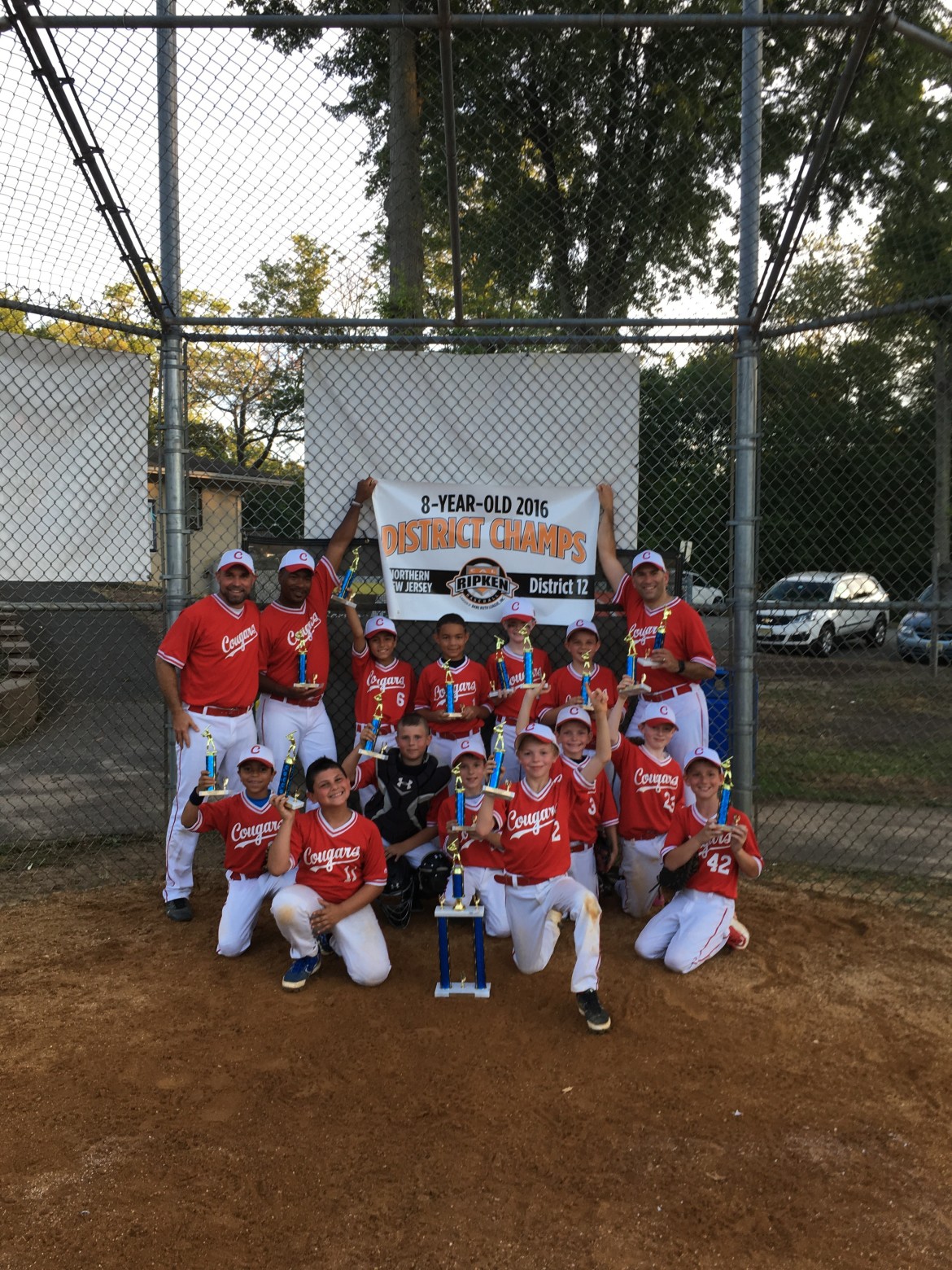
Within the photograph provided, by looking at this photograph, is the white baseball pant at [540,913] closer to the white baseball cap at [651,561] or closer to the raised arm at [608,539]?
the white baseball cap at [651,561]

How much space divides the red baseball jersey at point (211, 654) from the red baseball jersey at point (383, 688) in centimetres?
77

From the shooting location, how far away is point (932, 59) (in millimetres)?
8633

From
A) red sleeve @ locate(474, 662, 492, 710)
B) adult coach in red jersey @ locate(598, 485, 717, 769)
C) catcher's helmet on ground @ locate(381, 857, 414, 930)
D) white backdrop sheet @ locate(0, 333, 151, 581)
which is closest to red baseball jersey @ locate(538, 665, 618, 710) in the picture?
adult coach in red jersey @ locate(598, 485, 717, 769)

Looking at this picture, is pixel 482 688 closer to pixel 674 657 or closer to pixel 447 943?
pixel 674 657

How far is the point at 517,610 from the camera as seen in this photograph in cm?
596

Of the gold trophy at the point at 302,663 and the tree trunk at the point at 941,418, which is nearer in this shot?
the gold trophy at the point at 302,663

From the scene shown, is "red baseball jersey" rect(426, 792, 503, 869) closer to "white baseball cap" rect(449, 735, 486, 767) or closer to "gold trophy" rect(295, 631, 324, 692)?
"white baseball cap" rect(449, 735, 486, 767)

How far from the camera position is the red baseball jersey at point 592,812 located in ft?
16.9

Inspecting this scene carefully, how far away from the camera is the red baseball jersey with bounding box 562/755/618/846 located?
203 inches

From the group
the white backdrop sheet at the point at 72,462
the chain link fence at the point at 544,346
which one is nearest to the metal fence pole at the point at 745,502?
the chain link fence at the point at 544,346

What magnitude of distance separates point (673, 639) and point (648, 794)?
2.97ft

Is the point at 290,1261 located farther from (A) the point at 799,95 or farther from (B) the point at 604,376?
(A) the point at 799,95

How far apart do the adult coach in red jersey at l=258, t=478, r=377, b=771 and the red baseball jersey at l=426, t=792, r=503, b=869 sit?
2.91 feet

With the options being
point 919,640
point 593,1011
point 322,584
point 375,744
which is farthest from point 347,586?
point 919,640
